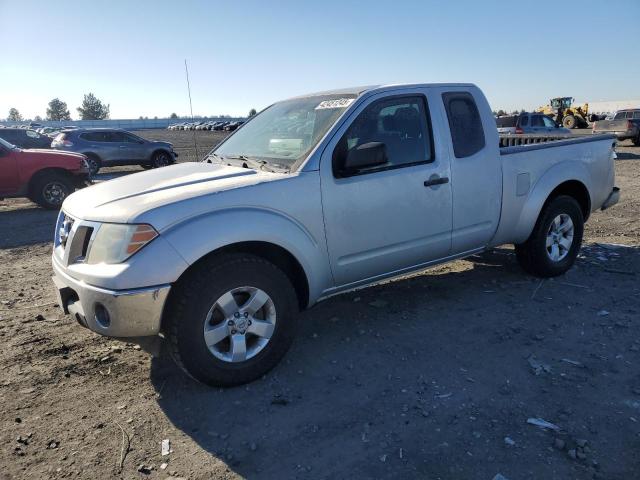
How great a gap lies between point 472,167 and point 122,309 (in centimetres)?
293

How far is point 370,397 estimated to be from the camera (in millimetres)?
3047

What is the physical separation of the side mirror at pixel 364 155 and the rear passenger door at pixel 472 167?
2.88 feet

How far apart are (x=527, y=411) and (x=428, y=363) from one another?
75 centimetres

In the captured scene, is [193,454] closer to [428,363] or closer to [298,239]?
[298,239]

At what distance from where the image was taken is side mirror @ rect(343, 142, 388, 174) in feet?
11.2

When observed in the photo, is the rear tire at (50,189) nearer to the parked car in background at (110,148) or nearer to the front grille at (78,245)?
the parked car in background at (110,148)

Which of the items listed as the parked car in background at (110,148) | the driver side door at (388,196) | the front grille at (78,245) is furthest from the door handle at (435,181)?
the parked car in background at (110,148)

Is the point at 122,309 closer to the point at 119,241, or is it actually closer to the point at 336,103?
the point at 119,241

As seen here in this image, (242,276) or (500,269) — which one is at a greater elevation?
(242,276)

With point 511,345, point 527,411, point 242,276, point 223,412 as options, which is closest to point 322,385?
point 223,412

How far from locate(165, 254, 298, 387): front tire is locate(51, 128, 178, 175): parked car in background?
14603 millimetres

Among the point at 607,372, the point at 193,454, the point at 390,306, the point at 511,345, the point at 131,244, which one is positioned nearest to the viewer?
the point at 193,454

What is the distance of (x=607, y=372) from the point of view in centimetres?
325

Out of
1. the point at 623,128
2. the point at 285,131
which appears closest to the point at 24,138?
the point at 285,131
